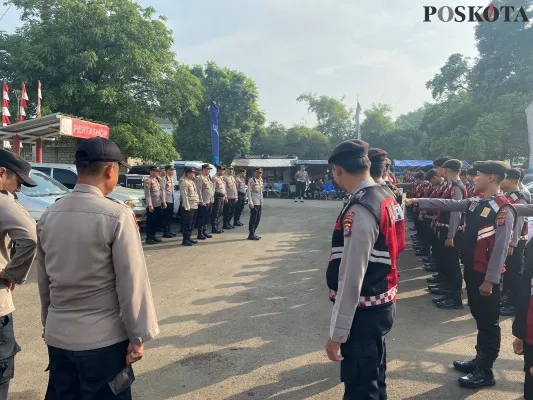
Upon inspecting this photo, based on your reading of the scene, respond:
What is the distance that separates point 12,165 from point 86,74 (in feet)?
60.3

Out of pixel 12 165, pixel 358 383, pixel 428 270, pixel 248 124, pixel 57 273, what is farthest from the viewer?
pixel 248 124

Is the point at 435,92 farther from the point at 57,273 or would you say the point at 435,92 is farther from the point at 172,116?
the point at 57,273

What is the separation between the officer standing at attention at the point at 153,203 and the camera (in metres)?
9.99

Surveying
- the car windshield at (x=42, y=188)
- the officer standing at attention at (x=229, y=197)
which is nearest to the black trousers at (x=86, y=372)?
the car windshield at (x=42, y=188)

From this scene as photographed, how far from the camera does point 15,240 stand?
2471mm

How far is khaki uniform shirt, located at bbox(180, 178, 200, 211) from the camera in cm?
997

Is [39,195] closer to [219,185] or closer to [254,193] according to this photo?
[219,185]

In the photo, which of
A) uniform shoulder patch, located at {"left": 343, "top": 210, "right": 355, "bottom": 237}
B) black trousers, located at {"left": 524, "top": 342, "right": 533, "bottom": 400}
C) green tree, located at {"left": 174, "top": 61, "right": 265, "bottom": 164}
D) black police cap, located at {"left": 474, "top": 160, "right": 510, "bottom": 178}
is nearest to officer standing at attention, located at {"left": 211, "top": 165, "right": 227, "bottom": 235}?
black police cap, located at {"left": 474, "top": 160, "right": 510, "bottom": 178}

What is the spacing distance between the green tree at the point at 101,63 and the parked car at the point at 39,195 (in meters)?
9.85

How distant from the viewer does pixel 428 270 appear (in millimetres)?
7586

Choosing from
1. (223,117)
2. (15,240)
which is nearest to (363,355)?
(15,240)

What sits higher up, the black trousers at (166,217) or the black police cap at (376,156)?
the black police cap at (376,156)

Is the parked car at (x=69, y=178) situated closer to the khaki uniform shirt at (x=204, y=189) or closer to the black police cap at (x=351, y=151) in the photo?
the khaki uniform shirt at (x=204, y=189)

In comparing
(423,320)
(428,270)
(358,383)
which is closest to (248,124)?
(428,270)
